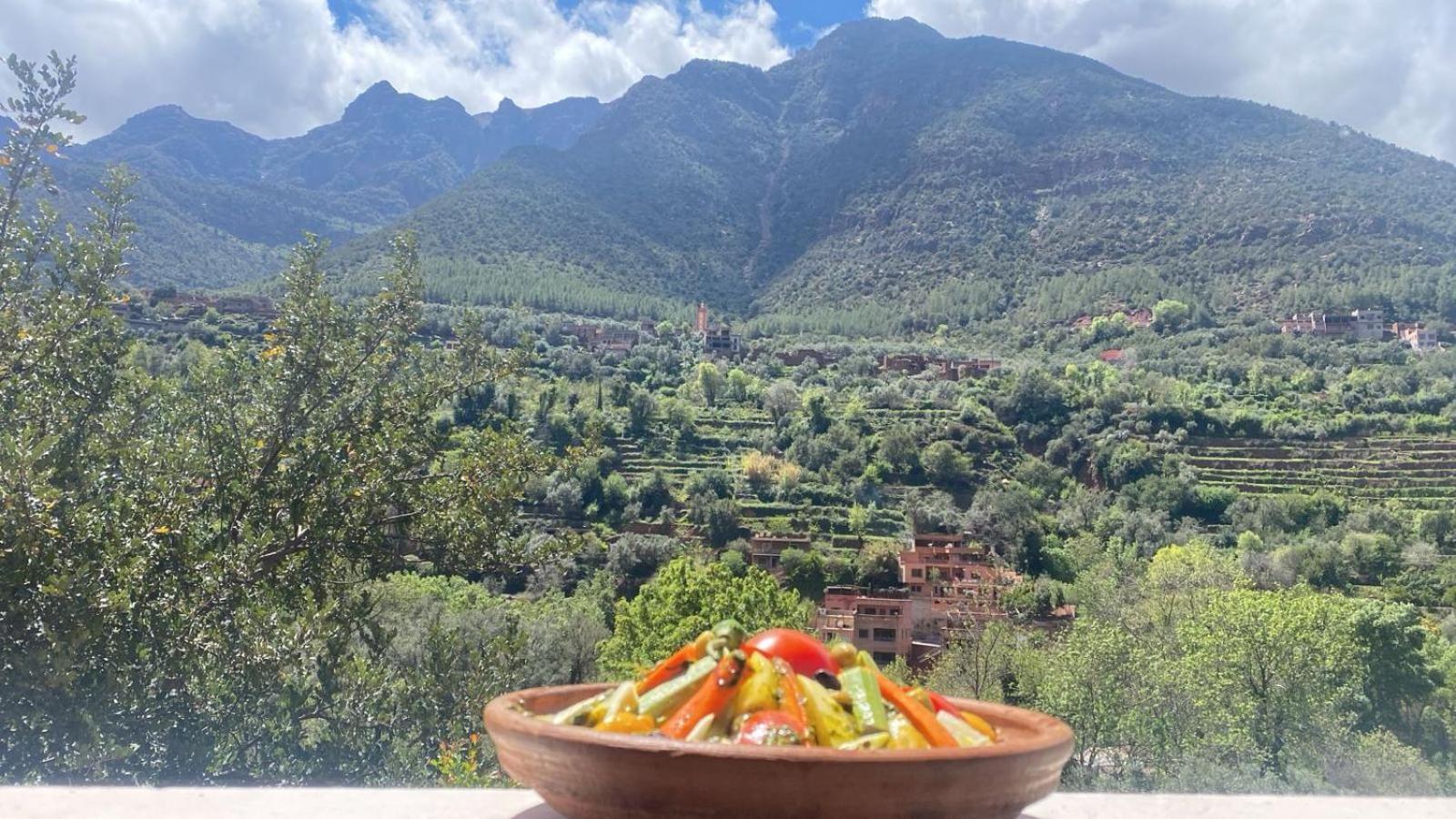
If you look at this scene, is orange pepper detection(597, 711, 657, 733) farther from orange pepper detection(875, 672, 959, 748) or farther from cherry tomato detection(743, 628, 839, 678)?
orange pepper detection(875, 672, 959, 748)

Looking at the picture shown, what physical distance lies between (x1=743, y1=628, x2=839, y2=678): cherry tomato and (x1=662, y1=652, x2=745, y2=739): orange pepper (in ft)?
0.27

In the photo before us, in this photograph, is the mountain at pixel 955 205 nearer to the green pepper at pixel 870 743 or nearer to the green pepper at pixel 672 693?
the green pepper at pixel 672 693

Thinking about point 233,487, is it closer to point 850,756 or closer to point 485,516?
point 485,516

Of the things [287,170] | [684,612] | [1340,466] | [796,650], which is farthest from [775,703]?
[287,170]

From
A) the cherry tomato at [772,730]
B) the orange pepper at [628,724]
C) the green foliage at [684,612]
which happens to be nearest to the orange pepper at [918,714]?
the cherry tomato at [772,730]

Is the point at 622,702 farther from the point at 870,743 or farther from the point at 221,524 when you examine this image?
the point at 221,524

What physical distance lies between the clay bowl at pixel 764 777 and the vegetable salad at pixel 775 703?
0.17 ft

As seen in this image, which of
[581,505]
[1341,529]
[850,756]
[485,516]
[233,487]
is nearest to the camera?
[850,756]

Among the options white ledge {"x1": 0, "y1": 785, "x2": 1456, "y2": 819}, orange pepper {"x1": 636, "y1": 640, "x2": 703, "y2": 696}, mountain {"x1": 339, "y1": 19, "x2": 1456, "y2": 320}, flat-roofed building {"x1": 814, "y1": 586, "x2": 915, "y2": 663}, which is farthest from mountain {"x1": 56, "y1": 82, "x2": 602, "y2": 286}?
orange pepper {"x1": 636, "y1": 640, "x2": 703, "y2": 696}

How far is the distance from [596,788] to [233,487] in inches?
141

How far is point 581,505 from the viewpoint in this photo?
36.2 metres

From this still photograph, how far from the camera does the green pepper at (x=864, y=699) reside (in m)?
1.02

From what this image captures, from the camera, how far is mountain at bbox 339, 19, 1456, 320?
7275 centimetres

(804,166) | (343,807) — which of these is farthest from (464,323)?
(804,166)
